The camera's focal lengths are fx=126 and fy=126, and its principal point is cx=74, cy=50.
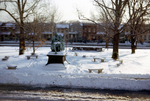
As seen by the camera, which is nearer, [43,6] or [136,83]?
[136,83]

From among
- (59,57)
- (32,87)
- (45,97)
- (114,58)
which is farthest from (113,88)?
→ (114,58)

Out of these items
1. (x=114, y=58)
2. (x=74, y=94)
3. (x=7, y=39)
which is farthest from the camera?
(x=7, y=39)

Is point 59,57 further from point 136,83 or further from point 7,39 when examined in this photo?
point 7,39

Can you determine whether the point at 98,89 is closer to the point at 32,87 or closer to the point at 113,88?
the point at 113,88

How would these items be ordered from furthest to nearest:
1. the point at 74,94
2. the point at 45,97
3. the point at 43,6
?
the point at 43,6 < the point at 74,94 < the point at 45,97

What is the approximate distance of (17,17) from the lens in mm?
16844

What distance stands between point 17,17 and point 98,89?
1541 centimetres

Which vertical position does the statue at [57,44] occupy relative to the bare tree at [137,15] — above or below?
below

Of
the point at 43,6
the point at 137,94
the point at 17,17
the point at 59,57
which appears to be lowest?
the point at 137,94

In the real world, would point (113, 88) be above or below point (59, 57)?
below

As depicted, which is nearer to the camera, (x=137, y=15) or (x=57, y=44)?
(x=57, y=44)

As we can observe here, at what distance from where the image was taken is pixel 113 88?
5859mm

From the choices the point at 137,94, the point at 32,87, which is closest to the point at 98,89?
the point at 137,94

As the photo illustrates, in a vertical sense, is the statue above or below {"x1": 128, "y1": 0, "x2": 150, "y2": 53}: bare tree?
below
